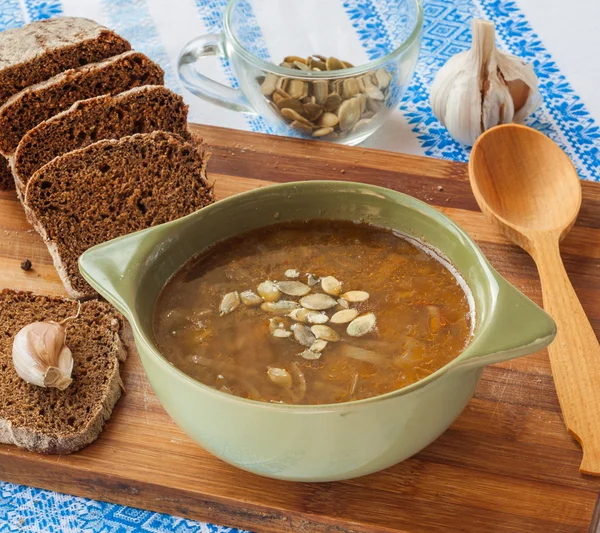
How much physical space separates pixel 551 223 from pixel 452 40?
52.8 inches

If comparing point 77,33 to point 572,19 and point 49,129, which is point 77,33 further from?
point 572,19

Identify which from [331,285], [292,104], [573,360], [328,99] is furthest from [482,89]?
[331,285]

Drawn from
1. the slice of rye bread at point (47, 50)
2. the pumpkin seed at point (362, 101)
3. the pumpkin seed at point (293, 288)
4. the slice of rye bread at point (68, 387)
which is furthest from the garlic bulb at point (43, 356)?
the pumpkin seed at point (362, 101)

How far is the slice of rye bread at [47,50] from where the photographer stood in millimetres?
2627

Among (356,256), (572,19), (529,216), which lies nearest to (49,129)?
(356,256)

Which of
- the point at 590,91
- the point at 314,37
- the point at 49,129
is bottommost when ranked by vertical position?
the point at 590,91

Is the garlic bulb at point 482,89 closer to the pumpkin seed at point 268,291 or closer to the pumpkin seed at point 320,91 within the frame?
the pumpkin seed at point 320,91

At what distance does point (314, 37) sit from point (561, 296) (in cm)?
159

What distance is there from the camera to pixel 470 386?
1.75 metres

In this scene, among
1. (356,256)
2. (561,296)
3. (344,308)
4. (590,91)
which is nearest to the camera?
(344,308)

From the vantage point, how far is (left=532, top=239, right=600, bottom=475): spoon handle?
1952 millimetres

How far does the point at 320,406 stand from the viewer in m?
1.58

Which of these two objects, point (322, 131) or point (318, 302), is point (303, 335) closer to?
point (318, 302)

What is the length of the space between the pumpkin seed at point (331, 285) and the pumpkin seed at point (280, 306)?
0.08 meters
